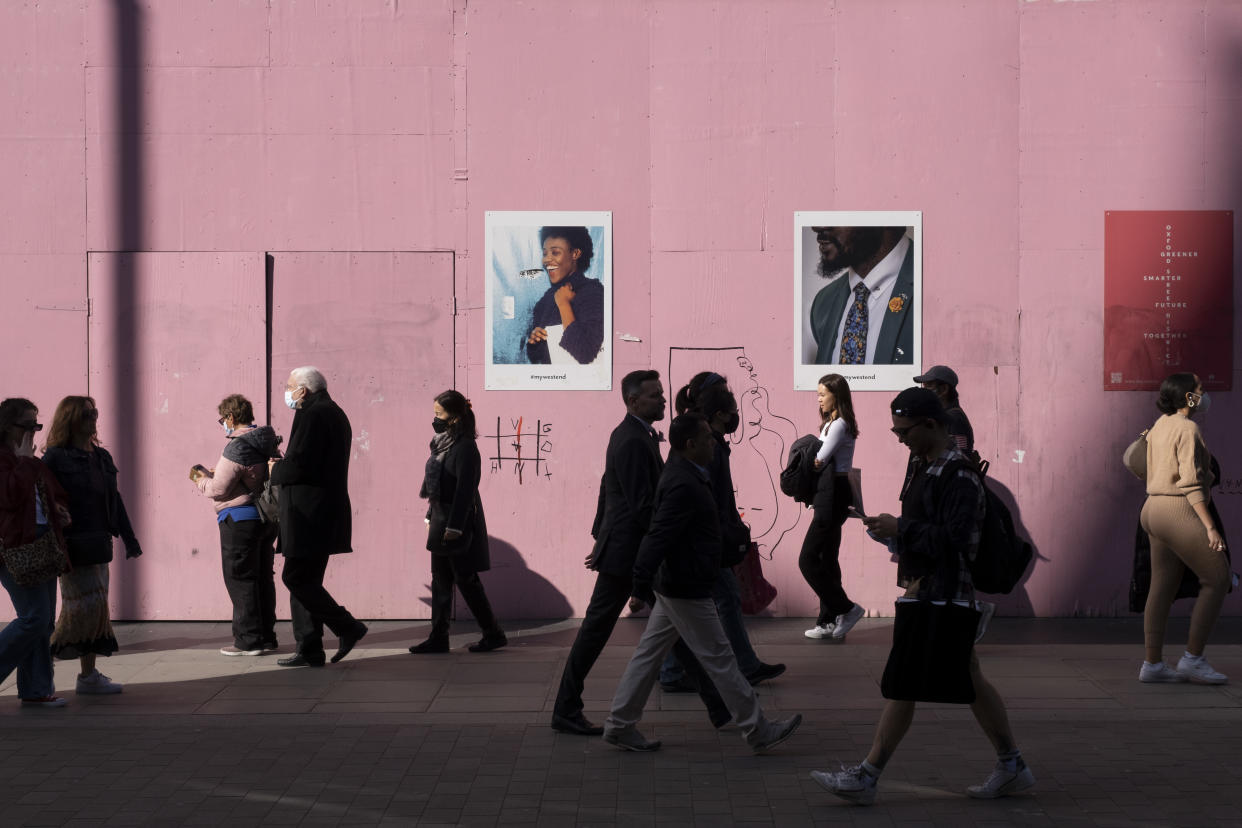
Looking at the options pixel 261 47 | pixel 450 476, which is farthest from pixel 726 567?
pixel 261 47

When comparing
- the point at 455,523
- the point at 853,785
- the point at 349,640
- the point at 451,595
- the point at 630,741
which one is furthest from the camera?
the point at 451,595

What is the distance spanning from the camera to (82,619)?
25.8ft

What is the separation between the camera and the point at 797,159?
10227 millimetres

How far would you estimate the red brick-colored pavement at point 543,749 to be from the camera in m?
5.70

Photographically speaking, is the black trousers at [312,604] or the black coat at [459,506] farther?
the black coat at [459,506]

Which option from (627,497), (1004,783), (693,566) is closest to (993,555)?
(1004,783)

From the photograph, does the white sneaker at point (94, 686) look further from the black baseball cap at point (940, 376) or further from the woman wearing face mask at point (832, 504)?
the black baseball cap at point (940, 376)


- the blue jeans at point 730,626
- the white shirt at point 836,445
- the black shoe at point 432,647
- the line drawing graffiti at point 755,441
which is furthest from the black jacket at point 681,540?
the line drawing graffiti at point 755,441

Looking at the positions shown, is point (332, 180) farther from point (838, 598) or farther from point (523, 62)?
point (838, 598)

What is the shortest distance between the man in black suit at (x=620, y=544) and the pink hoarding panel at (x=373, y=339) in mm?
3498

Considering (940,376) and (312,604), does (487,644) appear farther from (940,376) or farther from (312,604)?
(940,376)

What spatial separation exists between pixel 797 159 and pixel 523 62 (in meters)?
2.14

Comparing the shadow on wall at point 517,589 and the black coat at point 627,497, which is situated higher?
the black coat at point 627,497

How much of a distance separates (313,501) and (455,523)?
895 millimetres
